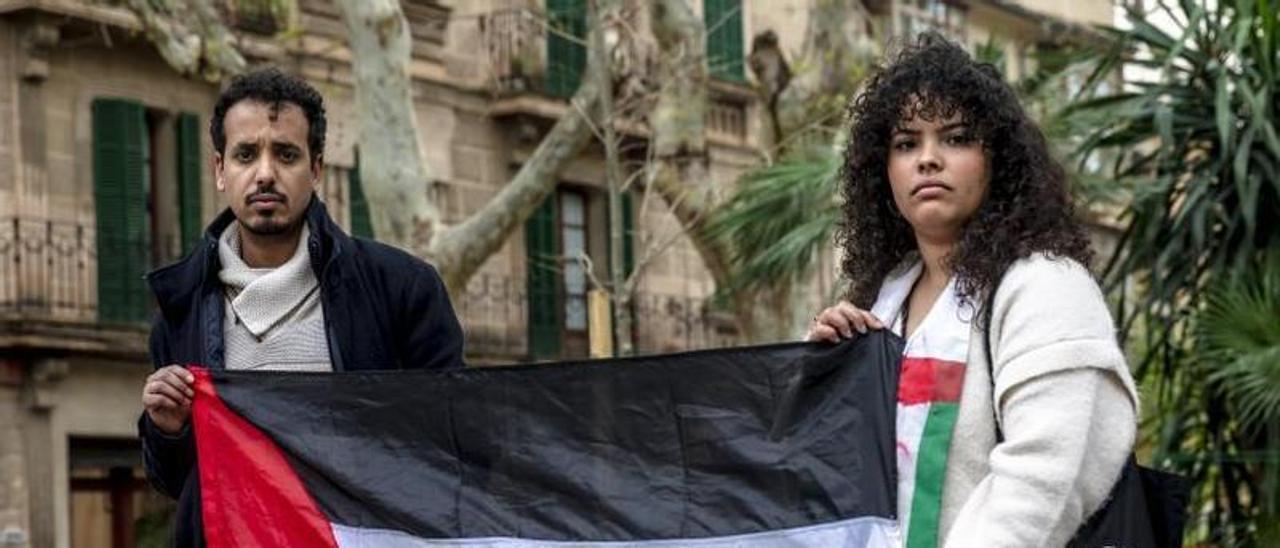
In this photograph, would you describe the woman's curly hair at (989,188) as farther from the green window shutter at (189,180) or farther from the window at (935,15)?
the window at (935,15)

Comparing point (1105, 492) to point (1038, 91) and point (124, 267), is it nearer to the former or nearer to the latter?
point (1038, 91)

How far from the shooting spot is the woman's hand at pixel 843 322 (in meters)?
4.64

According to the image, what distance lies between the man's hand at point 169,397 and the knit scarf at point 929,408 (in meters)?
1.34

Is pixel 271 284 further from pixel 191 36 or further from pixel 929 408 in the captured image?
pixel 191 36

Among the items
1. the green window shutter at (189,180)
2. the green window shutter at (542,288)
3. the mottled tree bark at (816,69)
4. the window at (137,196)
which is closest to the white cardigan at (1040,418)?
the mottled tree bark at (816,69)

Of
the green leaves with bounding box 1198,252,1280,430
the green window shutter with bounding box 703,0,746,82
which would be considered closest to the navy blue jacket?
the green leaves with bounding box 1198,252,1280,430

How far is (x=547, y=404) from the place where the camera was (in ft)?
16.2

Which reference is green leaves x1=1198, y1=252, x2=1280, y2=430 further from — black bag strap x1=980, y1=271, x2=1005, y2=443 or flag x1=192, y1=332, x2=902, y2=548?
black bag strap x1=980, y1=271, x2=1005, y2=443

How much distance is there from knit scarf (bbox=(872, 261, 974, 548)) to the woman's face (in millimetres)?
110

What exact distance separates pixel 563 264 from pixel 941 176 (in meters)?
24.4

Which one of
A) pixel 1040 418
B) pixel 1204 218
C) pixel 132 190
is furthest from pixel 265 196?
pixel 132 190

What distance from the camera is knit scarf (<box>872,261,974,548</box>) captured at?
441 cm

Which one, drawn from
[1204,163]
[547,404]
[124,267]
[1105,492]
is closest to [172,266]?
[547,404]

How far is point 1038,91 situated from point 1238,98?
252cm
